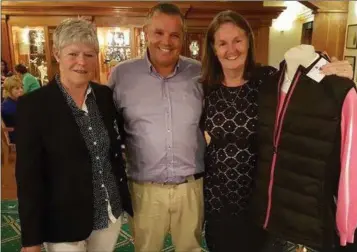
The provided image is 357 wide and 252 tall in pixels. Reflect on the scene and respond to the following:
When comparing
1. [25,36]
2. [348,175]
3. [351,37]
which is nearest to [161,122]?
[348,175]

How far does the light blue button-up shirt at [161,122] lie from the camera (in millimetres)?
1728

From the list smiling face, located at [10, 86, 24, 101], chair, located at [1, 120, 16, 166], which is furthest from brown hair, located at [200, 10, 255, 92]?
smiling face, located at [10, 86, 24, 101]

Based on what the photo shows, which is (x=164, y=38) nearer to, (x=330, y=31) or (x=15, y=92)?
(x=15, y=92)

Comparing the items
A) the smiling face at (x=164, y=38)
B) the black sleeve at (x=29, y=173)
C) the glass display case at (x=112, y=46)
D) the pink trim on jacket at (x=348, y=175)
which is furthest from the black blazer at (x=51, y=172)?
the glass display case at (x=112, y=46)

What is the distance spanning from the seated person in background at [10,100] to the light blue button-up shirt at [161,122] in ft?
9.18

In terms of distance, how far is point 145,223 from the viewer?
1.82 meters

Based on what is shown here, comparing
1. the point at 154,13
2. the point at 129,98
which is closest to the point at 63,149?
the point at 129,98

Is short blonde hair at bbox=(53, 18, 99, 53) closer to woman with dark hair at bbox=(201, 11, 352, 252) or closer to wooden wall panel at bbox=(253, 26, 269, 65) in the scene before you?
woman with dark hair at bbox=(201, 11, 352, 252)

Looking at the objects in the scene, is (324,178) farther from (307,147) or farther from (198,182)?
(198,182)

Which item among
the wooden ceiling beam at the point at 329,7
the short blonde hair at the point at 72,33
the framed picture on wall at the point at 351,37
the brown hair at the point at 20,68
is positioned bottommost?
the brown hair at the point at 20,68

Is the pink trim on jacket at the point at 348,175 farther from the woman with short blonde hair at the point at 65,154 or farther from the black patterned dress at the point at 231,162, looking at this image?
the woman with short blonde hair at the point at 65,154

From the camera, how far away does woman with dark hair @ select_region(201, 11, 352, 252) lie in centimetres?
157

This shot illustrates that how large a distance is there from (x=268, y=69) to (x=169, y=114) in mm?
502

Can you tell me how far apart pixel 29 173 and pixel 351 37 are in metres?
4.95
